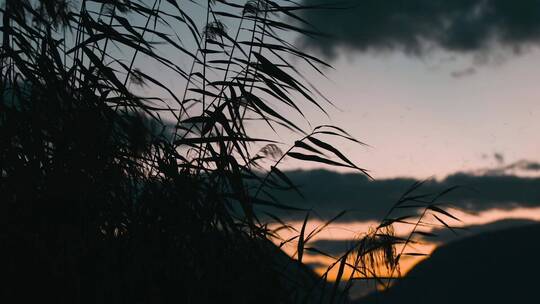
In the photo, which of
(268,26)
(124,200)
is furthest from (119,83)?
(268,26)

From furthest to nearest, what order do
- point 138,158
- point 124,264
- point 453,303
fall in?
point 453,303
point 138,158
point 124,264

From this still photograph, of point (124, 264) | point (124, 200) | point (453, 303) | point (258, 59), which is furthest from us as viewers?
point (453, 303)

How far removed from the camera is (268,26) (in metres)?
3.96

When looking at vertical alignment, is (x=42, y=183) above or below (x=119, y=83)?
below

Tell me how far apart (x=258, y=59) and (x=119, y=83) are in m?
0.78

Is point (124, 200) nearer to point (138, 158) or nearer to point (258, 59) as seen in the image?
point (138, 158)

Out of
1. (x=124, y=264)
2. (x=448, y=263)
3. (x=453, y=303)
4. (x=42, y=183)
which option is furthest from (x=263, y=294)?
(x=453, y=303)

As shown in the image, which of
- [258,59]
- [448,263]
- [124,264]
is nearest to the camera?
[124,264]

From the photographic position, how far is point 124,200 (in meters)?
3.32

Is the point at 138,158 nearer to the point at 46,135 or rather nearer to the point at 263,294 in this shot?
the point at 46,135

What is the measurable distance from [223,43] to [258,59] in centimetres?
22

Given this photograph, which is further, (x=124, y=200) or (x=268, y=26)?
(x=268, y=26)

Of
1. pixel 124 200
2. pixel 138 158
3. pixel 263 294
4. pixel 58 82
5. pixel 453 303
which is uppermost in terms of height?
pixel 453 303

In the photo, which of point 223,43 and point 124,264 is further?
point 223,43
